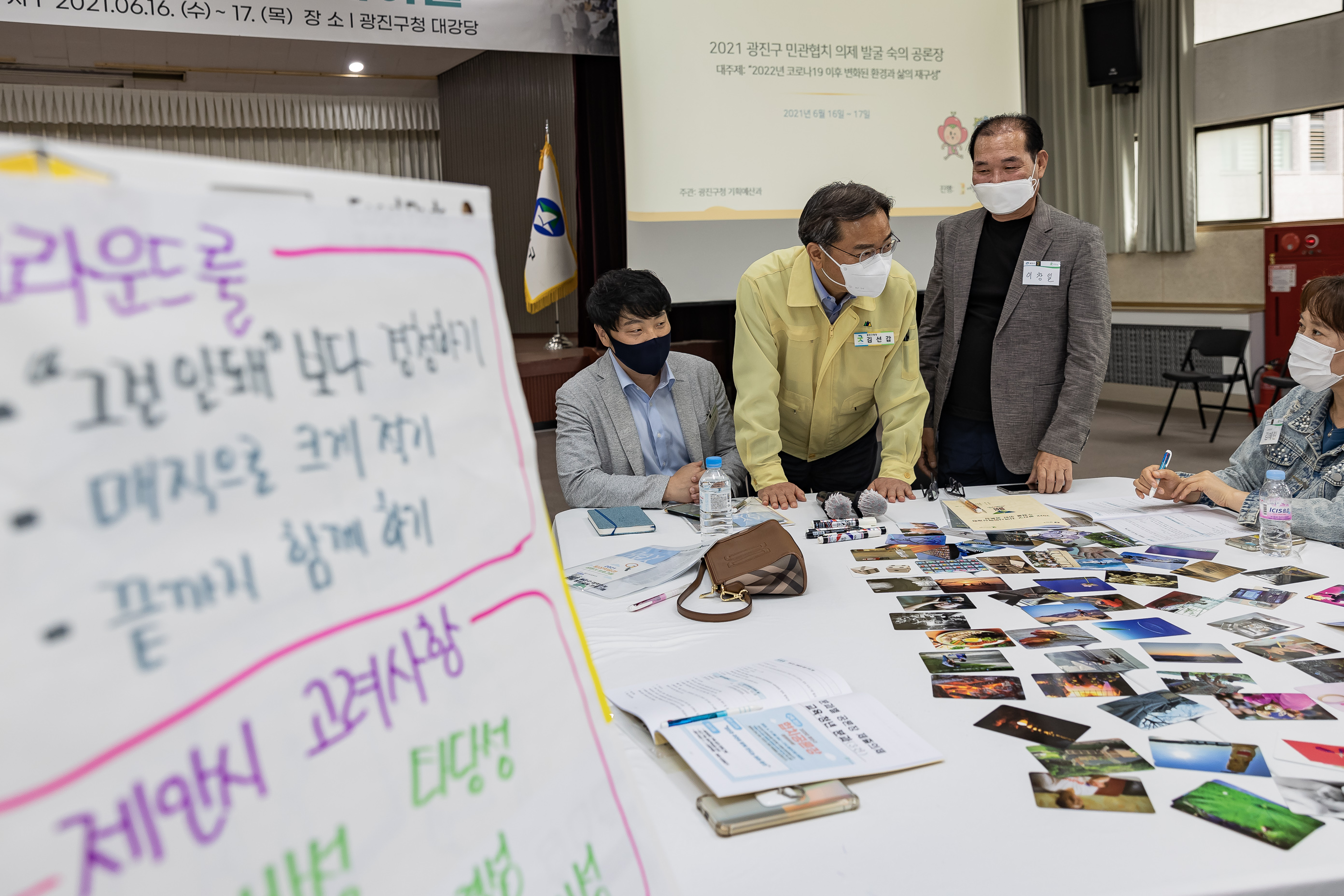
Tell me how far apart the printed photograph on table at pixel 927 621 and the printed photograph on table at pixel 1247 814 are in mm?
493

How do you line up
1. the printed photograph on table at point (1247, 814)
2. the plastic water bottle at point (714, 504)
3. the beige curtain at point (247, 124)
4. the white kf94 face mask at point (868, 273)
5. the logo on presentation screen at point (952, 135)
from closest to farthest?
the printed photograph on table at point (1247, 814), the plastic water bottle at point (714, 504), the white kf94 face mask at point (868, 273), the logo on presentation screen at point (952, 135), the beige curtain at point (247, 124)

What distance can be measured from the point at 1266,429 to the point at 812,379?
1.07 m

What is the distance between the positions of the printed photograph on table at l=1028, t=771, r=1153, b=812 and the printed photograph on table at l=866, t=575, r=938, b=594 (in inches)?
24.8

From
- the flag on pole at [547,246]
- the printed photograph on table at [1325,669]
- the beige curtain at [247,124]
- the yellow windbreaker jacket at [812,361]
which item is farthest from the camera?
the beige curtain at [247,124]

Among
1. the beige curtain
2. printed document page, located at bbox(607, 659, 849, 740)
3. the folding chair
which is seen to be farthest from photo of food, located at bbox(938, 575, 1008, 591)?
the beige curtain

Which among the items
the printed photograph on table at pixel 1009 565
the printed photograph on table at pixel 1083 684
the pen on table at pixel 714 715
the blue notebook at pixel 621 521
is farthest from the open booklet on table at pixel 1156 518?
the pen on table at pixel 714 715

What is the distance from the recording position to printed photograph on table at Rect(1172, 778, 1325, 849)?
912mm

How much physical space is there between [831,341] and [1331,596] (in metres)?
1.22

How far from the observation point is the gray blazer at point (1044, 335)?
244 cm

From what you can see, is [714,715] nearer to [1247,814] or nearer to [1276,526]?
[1247,814]

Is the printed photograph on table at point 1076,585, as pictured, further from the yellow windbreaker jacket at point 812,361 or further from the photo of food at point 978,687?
the yellow windbreaker jacket at point 812,361

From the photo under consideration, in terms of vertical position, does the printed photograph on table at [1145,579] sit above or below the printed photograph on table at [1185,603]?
above

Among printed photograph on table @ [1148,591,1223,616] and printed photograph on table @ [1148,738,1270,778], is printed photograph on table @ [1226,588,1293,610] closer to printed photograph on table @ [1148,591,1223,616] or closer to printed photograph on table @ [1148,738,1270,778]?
printed photograph on table @ [1148,591,1223,616]

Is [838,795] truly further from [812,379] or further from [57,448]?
[812,379]
